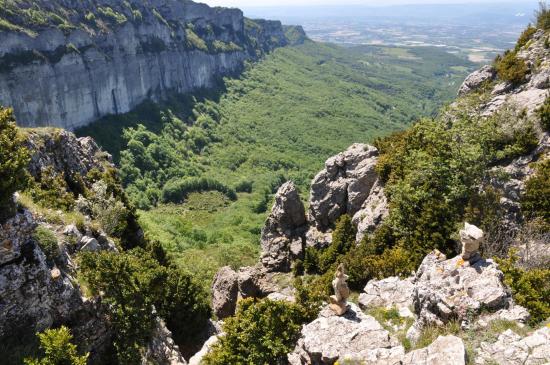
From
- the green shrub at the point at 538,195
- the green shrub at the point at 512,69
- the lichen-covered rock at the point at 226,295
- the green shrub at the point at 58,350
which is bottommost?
the lichen-covered rock at the point at 226,295

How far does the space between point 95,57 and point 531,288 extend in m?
90.5

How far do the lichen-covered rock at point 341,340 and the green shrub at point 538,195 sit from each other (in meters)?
9.81

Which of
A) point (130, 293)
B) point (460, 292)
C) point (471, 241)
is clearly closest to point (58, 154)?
point (130, 293)

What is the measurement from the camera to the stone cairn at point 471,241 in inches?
596

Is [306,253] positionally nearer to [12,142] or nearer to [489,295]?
[489,295]

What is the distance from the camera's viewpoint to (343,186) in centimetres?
3045

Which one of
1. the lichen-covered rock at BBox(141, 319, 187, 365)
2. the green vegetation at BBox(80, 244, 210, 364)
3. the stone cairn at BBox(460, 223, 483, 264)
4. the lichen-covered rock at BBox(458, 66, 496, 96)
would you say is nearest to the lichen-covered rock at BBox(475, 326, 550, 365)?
the stone cairn at BBox(460, 223, 483, 264)

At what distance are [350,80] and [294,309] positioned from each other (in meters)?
187

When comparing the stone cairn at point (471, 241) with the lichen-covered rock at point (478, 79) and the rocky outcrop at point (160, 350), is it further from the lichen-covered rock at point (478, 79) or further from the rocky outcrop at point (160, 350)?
the lichen-covered rock at point (478, 79)

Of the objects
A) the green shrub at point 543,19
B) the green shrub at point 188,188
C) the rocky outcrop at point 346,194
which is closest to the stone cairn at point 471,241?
the rocky outcrop at point 346,194

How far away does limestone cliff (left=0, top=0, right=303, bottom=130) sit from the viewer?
7019cm

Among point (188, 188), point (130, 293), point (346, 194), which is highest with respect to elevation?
point (346, 194)

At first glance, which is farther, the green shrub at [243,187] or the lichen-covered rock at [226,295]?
the green shrub at [243,187]

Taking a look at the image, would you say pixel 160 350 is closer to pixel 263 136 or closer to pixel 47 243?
pixel 47 243
